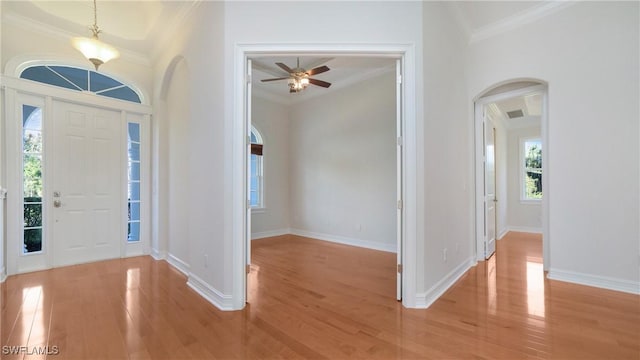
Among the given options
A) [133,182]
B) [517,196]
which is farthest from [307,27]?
[517,196]

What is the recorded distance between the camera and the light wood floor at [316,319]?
1.85 metres

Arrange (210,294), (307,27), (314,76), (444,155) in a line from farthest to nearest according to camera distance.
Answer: (314,76), (444,155), (210,294), (307,27)

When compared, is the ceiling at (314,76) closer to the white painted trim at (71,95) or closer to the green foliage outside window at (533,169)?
the white painted trim at (71,95)

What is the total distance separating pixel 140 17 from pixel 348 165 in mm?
4058

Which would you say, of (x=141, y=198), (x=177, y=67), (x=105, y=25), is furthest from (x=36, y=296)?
(x=105, y=25)

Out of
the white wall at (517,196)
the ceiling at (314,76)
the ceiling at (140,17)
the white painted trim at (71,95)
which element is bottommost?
the white wall at (517,196)

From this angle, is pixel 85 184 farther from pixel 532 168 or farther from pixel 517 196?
pixel 532 168

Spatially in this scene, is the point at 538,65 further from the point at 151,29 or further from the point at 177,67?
the point at 151,29

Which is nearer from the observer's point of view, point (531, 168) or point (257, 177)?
point (257, 177)

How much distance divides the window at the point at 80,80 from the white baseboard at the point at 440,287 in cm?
501

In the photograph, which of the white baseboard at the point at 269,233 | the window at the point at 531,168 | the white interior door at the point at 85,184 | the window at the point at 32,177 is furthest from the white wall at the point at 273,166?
the window at the point at 531,168

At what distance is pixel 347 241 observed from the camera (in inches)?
210

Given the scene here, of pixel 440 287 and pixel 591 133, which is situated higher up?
pixel 591 133

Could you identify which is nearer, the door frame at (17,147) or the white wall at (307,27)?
the white wall at (307,27)
